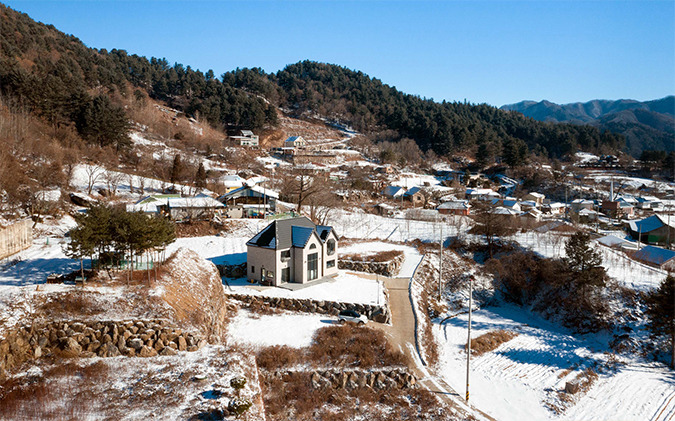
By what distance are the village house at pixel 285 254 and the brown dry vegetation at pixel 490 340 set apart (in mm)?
8921

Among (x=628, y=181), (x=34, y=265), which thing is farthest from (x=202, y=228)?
(x=628, y=181)

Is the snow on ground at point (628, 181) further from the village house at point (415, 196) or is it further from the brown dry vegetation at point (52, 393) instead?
the brown dry vegetation at point (52, 393)

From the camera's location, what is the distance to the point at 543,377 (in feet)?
56.3

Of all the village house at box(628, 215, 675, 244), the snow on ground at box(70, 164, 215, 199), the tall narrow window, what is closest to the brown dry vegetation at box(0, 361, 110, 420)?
the tall narrow window

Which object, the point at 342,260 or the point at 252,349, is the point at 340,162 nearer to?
the point at 342,260

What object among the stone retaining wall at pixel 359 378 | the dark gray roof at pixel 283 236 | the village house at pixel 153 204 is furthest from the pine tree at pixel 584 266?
the village house at pixel 153 204

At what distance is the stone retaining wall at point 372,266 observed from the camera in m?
25.7

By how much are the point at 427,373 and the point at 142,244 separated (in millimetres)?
11901

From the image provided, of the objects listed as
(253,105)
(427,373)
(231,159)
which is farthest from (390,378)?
(253,105)

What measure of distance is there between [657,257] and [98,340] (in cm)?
3359

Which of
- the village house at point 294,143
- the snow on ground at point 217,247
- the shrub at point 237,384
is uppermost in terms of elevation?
the village house at point 294,143

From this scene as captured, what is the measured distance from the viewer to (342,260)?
2627cm

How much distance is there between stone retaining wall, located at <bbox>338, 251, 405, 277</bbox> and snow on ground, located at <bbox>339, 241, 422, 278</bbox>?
62 cm

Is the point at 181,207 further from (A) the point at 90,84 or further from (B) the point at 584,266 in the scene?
(A) the point at 90,84
